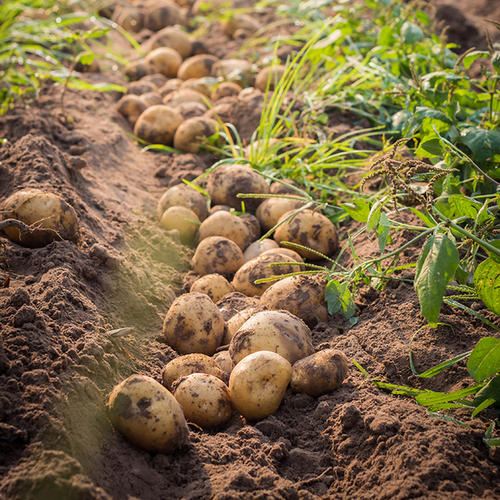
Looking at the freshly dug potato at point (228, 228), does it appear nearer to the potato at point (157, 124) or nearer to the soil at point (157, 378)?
the soil at point (157, 378)

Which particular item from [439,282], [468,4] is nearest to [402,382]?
[439,282]

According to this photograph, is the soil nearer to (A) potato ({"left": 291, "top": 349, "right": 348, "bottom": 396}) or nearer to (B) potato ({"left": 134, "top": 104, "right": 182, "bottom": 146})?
(A) potato ({"left": 291, "top": 349, "right": 348, "bottom": 396})

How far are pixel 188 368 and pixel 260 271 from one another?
2.23 ft

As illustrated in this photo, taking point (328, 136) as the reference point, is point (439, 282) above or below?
above

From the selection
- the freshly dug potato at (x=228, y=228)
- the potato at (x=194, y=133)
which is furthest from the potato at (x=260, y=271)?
the potato at (x=194, y=133)

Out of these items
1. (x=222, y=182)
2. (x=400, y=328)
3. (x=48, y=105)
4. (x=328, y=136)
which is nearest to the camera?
(x=400, y=328)

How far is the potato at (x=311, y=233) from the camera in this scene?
2742 mm

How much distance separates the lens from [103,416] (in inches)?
67.9

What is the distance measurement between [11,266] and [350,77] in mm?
2588

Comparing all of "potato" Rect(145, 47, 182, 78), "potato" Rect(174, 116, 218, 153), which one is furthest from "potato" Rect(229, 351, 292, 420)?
"potato" Rect(145, 47, 182, 78)

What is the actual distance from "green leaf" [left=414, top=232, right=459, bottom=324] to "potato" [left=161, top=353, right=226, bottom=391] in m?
0.87

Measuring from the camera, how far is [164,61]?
4840 millimetres

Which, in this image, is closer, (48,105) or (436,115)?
(436,115)

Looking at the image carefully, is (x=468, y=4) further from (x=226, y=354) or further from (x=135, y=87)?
(x=226, y=354)
